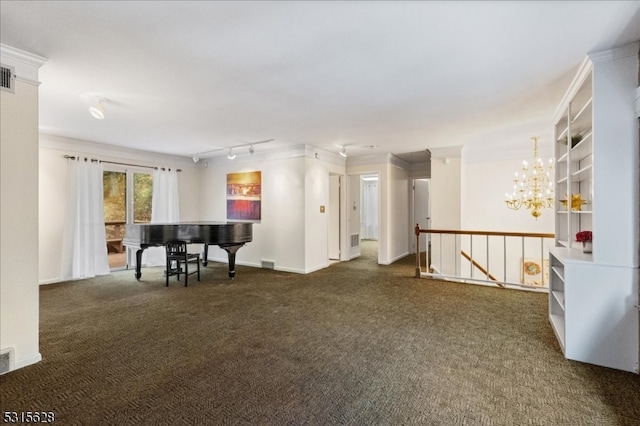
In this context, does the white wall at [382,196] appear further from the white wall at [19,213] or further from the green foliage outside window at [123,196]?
the white wall at [19,213]

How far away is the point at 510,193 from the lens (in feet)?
20.5

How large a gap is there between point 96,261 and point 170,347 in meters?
4.06

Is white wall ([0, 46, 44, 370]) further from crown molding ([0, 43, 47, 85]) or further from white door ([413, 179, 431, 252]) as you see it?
white door ([413, 179, 431, 252])

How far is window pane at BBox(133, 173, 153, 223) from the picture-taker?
645cm

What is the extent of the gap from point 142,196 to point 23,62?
14.9ft

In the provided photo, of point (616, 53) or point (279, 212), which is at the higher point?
point (616, 53)

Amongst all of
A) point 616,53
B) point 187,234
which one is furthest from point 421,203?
point 616,53

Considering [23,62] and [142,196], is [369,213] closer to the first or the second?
[142,196]

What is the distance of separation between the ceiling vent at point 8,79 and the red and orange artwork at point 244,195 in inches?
168

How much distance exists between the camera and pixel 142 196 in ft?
21.5

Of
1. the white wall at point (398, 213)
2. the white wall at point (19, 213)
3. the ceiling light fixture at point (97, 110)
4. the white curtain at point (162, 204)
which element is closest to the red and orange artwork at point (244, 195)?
the white curtain at point (162, 204)

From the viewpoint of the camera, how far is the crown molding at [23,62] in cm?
227

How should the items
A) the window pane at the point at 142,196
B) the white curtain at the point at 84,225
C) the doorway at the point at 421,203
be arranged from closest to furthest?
the white curtain at the point at 84,225
the window pane at the point at 142,196
the doorway at the point at 421,203

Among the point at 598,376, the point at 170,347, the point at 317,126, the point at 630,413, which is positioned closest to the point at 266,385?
the point at 170,347
